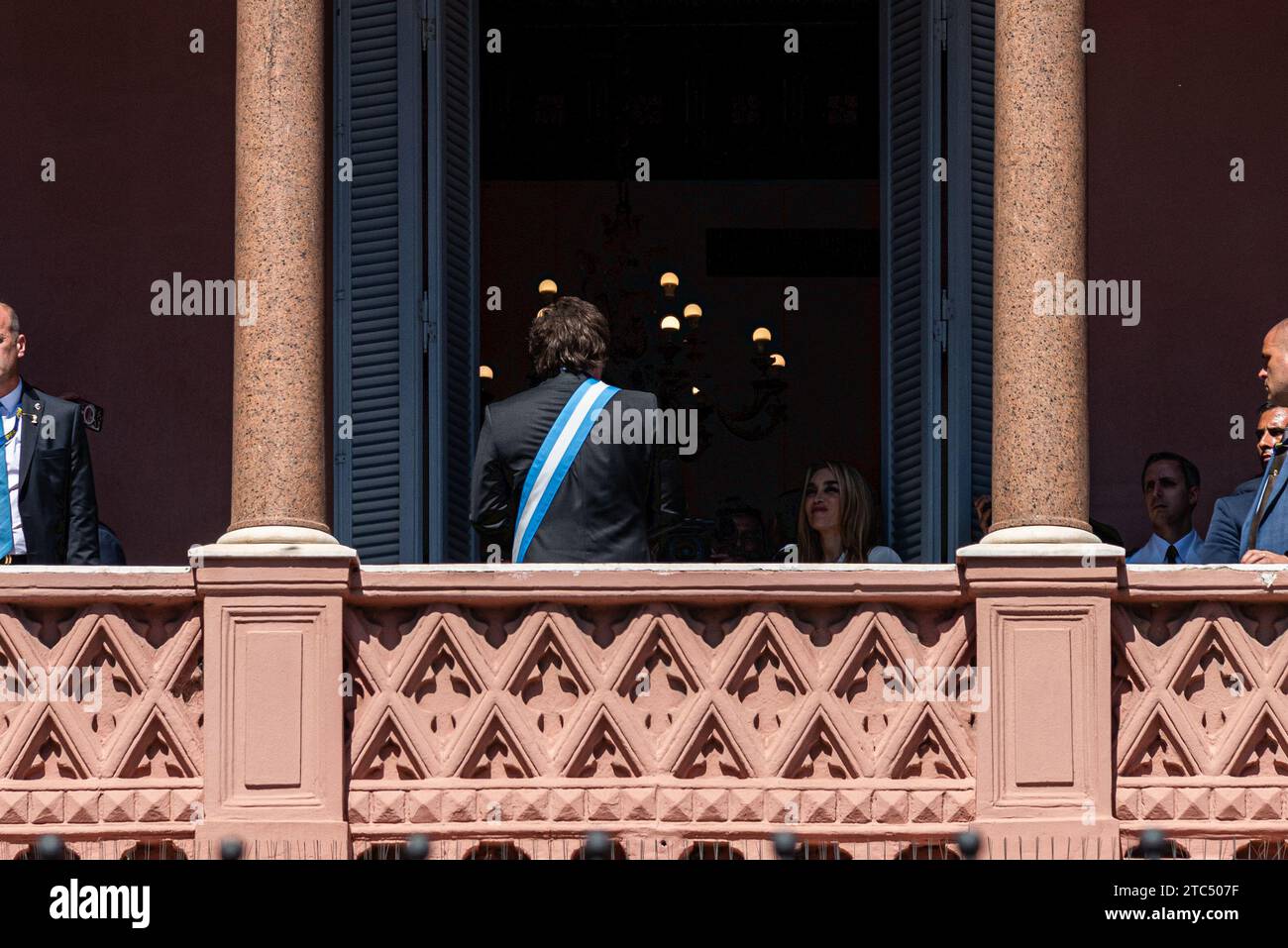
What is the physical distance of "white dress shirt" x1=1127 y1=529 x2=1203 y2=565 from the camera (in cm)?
1351

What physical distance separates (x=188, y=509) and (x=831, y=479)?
328 centimetres

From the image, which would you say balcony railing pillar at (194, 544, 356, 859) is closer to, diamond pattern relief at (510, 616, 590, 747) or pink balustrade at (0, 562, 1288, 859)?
pink balustrade at (0, 562, 1288, 859)

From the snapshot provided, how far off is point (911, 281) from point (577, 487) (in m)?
3.27

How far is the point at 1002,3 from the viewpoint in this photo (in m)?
12.5

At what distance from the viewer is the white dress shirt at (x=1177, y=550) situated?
1351 cm

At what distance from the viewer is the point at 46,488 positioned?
12250mm

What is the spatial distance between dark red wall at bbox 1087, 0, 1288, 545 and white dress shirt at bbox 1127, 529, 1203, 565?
121 cm

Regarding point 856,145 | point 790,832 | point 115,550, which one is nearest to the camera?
point 790,832


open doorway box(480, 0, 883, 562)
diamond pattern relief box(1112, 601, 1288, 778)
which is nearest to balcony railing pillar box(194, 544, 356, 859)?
diamond pattern relief box(1112, 601, 1288, 778)

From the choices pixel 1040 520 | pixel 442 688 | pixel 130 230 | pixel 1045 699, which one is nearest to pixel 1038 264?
pixel 1040 520

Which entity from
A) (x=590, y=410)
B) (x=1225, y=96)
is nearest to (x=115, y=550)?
(x=590, y=410)

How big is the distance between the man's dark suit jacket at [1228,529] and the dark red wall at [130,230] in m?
4.78

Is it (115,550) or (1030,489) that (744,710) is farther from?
(115,550)

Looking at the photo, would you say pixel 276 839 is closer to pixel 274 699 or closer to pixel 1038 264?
pixel 274 699
